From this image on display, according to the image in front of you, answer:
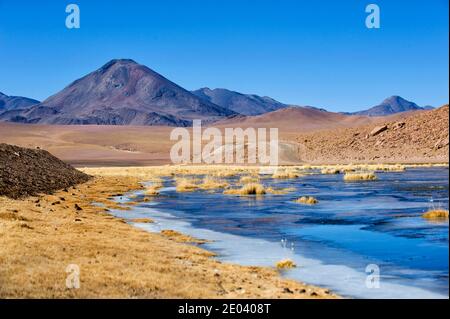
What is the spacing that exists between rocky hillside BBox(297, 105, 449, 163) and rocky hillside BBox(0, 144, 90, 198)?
5257cm

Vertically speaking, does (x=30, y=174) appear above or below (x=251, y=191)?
above

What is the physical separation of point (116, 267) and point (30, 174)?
3001cm

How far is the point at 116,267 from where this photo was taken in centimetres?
1452

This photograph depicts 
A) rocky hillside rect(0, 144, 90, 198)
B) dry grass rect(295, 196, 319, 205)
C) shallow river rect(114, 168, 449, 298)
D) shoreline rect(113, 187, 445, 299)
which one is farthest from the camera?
rocky hillside rect(0, 144, 90, 198)

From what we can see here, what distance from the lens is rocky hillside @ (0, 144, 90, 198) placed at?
3472 cm

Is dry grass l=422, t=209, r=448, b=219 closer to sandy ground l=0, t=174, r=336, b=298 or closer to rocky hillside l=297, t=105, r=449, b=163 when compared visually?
sandy ground l=0, t=174, r=336, b=298

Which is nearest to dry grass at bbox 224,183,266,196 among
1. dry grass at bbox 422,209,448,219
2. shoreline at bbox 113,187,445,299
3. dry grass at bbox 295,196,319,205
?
dry grass at bbox 295,196,319,205

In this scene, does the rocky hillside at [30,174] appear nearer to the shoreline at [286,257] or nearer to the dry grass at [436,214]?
the shoreline at [286,257]

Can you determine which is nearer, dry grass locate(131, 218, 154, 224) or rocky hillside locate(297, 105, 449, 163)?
dry grass locate(131, 218, 154, 224)

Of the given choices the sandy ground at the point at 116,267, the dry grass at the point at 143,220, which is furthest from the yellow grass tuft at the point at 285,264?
the dry grass at the point at 143,220

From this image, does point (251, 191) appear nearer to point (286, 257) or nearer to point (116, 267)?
point (286, 257)

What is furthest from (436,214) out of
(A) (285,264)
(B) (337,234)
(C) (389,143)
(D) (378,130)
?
(D) (378,130)
